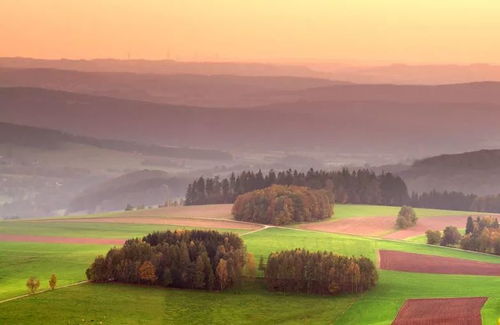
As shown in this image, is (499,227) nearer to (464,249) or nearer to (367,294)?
(464,249)

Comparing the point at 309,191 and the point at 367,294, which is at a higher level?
the point at 309,191

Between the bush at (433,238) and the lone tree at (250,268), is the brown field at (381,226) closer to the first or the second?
the bush at (433,238)

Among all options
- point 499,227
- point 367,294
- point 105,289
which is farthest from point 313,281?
point 499,227

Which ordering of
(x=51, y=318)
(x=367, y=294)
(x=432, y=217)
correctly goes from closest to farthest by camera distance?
1. (x=51, y=318)
2. (x=367, y=294)
3. (x=432, y=217)

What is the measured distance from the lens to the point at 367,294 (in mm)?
108875

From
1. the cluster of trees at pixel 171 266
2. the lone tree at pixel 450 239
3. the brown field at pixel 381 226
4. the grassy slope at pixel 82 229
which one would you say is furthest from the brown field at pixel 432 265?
the grassy slope at pixel 82 229

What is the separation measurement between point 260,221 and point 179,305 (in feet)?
267

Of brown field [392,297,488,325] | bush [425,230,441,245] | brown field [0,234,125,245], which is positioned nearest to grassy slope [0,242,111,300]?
brown field [0,234,125,245]

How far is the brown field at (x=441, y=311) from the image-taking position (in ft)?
287

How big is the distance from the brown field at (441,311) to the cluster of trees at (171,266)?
24.0m

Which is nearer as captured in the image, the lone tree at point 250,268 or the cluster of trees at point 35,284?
the cluster of trees at point 35,284

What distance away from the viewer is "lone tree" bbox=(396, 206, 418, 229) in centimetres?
17825

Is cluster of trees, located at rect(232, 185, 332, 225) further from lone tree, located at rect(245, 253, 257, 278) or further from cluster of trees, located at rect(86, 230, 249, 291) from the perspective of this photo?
cluster of trees, located at rect(86, 230, 249, 291)

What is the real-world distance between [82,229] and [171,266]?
6763cm
